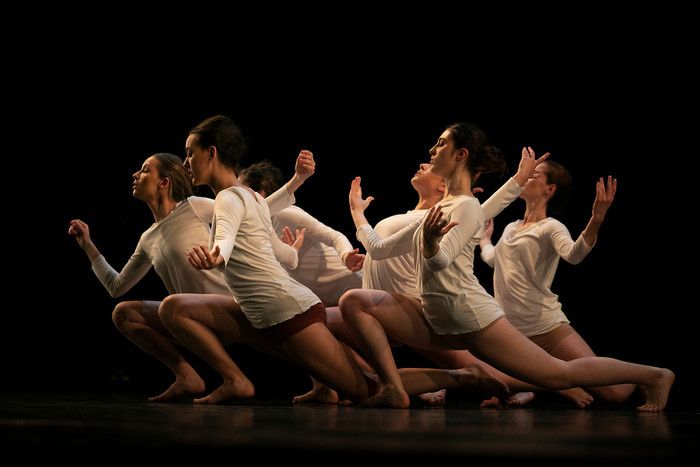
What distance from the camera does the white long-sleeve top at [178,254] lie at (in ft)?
10.9

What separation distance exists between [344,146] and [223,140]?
199 centimetres

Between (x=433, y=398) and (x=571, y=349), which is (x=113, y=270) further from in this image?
(x=571, y=349)

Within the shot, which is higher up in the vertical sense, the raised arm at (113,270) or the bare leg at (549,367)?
the raised arm at (113,270)

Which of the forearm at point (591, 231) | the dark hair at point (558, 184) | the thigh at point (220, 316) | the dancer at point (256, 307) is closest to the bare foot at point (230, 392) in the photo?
the dancer at point (256, 307)

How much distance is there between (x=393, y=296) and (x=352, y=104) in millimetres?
2202

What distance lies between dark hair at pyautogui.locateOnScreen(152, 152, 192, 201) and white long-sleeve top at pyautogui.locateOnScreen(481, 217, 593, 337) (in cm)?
130

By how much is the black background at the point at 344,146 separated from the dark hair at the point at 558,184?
81 cm

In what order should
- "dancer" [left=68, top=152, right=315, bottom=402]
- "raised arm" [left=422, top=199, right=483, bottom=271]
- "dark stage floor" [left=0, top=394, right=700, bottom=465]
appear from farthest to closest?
"dancer" [left=68, top=152, right=315, bottom=402] → "raised arm" [left=422, top=199, right=483, bottom=271] → "dark stage floor" [left=0, top=394, right=700, bottom=465]

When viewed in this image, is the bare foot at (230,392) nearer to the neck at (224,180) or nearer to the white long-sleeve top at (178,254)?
the white long-sleeve top at (178,254)

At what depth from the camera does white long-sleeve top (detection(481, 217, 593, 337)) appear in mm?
3576

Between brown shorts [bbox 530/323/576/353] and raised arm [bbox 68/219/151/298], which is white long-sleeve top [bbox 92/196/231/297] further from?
brown shorts [bbox 530/323/576/353]

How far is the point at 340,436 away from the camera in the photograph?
1705 millimetres

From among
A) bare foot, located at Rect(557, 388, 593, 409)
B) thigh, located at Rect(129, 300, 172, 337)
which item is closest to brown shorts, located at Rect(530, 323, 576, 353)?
bare foot, located at Rect(557, 388, 593, 409)

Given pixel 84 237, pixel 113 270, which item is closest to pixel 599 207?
pixel 113 270
